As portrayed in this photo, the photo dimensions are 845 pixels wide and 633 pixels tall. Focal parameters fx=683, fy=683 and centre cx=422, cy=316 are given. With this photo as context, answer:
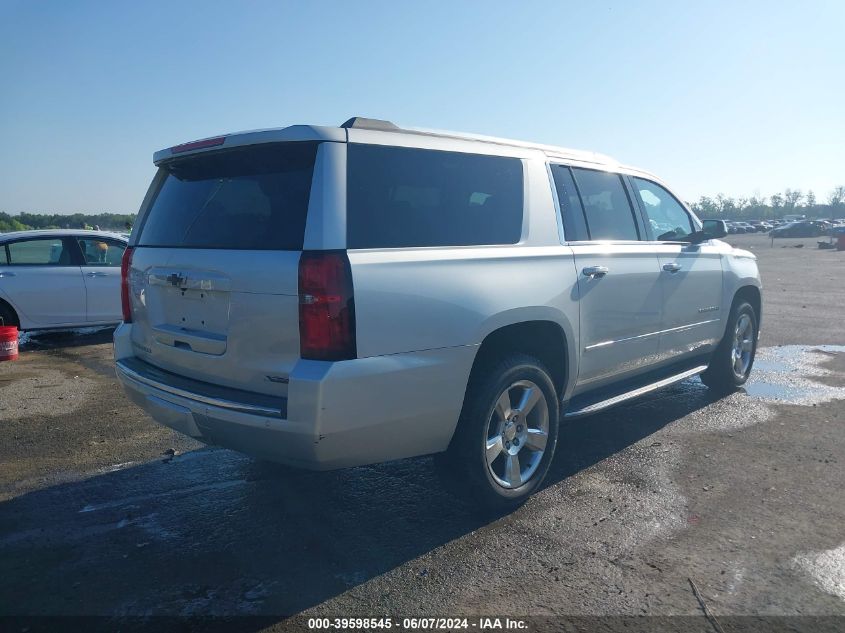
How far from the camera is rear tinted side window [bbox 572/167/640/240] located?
471cm

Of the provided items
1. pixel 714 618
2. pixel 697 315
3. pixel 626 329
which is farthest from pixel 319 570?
pixel 697 315

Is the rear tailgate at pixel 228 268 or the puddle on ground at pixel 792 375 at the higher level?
the rear tailgate at pixel 228 268

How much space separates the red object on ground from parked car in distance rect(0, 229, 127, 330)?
860 mm

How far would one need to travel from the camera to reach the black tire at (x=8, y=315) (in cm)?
914

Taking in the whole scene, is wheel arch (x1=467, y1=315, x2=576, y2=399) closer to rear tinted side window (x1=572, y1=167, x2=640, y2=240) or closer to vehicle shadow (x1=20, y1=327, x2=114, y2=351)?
rear tinted side window (x1=572, y1=167, x2=640, y2=240)

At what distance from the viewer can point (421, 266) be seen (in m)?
3.37

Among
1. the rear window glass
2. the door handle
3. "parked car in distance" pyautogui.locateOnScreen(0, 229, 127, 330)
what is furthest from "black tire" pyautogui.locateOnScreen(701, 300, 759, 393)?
"parked car in distance" pyautogui.locateOnScreen(0, 229, 127, 330)

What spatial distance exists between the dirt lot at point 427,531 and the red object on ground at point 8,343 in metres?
2.87

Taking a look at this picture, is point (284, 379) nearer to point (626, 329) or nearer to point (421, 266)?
point (421, 266)

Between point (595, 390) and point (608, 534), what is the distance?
52.4 inches

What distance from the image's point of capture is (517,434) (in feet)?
13.2

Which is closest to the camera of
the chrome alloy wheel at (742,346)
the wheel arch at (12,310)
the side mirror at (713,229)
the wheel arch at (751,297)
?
the side mirror at (713,229)

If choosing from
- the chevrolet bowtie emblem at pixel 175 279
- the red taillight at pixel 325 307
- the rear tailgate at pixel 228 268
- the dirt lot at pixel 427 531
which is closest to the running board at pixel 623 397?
the dirt lot at pixel 427 531

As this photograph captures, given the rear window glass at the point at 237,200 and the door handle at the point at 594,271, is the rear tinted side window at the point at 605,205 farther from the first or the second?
the rear window glass at the point at 237,200
